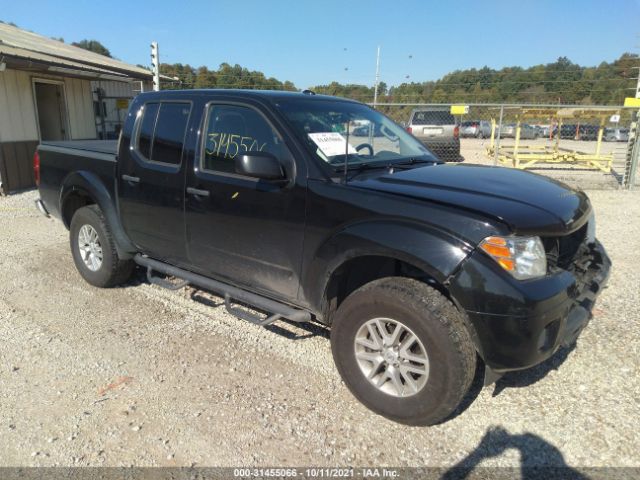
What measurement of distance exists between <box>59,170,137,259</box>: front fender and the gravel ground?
21.7 inches

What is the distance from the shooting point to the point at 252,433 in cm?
274

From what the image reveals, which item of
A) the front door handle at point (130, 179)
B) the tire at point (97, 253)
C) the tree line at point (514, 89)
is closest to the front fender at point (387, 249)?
the front door handle at point (130, 179)

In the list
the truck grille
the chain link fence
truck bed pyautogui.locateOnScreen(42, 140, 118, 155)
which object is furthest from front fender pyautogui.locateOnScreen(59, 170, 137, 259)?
the chain link fence

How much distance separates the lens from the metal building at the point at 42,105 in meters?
9.80

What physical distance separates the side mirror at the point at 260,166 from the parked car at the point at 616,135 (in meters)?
30.3

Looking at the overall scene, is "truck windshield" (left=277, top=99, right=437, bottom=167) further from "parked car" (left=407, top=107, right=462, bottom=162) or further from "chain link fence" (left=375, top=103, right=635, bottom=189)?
"parked car" (left=407, top=107, right=462, bottom=162)

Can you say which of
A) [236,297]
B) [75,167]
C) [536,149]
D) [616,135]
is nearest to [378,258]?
[236,297]

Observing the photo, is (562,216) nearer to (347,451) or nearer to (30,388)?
(347,451)

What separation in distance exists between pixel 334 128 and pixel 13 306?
139 inches

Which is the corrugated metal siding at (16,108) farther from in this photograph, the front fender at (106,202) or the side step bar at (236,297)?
the side step bar at (236,297)

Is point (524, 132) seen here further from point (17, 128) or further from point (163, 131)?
point (163, 131)

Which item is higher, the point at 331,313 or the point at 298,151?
the point at 298,151

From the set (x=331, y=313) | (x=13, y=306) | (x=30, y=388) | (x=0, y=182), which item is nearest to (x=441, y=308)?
(x=331, y=313)

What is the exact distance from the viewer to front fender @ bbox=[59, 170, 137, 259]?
14.6 ft
